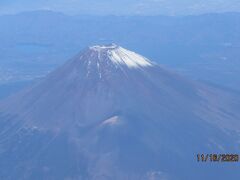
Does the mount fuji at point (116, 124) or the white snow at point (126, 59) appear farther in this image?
the white snow at point (126, 59)

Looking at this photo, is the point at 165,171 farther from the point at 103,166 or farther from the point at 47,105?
the point at 47,105

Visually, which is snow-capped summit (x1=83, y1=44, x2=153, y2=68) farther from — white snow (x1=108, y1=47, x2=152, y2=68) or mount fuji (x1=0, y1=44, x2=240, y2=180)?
mount fuji (x1=0, y1=44, x2=240, y2=180)

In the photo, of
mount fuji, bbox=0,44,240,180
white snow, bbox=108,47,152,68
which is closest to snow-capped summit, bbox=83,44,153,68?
white snow, bbox=108,47,152,68

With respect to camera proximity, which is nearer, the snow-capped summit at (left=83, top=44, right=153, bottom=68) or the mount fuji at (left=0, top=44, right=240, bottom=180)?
the mount fuji at (left=0, top=44, right=240, bottom=180)

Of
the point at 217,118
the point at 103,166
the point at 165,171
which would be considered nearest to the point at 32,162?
the point at 103,166

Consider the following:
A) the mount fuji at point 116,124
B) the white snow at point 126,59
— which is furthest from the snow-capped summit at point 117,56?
the mount fuji at point 116,124

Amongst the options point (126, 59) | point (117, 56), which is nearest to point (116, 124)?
point (126, 59)

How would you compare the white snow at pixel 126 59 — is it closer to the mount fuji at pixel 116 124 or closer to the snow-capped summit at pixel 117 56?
the snow-capped summit at pixel 117 56

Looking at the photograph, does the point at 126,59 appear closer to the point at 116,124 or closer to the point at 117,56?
the point at 117,56
